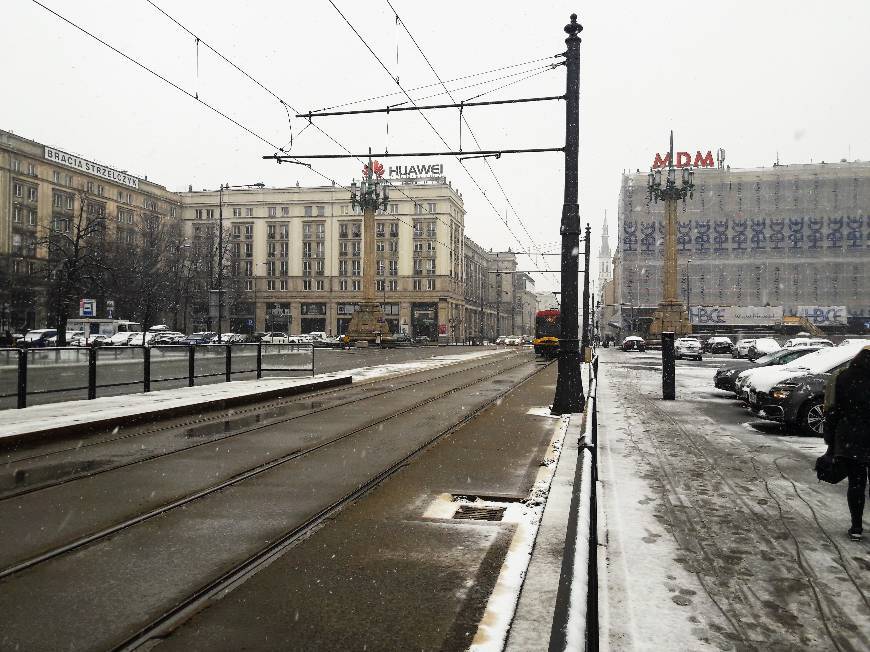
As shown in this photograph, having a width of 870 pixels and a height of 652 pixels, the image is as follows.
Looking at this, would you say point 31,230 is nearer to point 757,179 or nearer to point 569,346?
point 569,346

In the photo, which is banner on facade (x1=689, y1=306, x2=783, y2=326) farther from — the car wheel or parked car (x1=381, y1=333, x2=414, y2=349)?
the car wheel

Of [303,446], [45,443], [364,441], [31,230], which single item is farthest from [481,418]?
[31,230]

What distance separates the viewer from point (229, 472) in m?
7.73

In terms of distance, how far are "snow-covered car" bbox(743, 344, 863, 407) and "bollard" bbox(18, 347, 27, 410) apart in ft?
42.5

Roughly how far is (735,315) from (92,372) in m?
75.6

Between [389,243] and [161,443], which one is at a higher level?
[389,243]

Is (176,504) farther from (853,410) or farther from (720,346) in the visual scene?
(720,346)

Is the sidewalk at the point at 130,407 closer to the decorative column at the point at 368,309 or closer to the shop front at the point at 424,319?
the decorative column at the point at 368,309

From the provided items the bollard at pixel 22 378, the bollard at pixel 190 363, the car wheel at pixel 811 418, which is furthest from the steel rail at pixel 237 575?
the bollard at pixel 190 363

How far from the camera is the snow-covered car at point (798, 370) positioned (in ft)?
37.4

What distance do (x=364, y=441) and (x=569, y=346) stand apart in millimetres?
5150

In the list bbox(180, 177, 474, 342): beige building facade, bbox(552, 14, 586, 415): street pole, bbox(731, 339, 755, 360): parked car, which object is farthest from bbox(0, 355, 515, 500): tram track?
bbox(180, 177, 474, 342): beige building facade

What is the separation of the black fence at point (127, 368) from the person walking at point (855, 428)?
12.2 metres


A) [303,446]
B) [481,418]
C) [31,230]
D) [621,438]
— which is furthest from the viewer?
[31,230]
